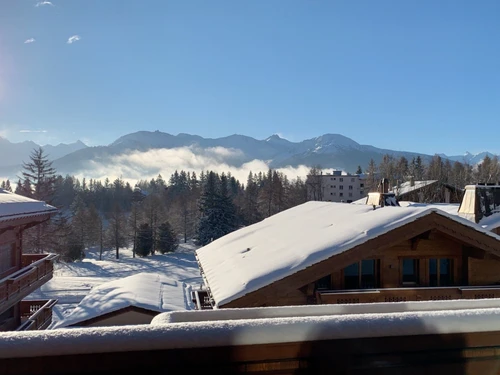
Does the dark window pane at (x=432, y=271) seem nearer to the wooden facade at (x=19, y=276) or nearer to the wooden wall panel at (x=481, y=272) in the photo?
the wooden wall panel at (x=481, y=272)

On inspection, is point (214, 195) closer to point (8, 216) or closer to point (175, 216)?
point (175, 216)

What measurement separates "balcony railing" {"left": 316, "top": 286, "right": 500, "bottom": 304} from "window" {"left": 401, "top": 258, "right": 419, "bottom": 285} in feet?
2.05

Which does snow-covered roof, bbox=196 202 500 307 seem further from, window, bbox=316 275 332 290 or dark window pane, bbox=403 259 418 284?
dark window pane, bbox=403 259 418 284

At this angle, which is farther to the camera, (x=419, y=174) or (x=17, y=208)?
(x=419, y=174)

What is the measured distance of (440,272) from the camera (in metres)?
9.72

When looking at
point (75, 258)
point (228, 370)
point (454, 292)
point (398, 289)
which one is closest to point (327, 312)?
point (228, 370)

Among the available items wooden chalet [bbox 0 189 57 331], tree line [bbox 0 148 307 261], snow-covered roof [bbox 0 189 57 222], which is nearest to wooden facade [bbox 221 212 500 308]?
snow-covered roof [bbox 0 189 57 222]

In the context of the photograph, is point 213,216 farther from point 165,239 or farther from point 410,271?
point 410,271

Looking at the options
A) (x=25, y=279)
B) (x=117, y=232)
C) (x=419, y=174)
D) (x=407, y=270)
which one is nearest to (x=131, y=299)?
(x=25, y=279)

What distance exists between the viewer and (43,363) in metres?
1.28

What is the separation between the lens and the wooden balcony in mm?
10758

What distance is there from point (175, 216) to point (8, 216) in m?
44.9

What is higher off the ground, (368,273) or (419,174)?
(419,174)

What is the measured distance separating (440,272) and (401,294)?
1.77m
